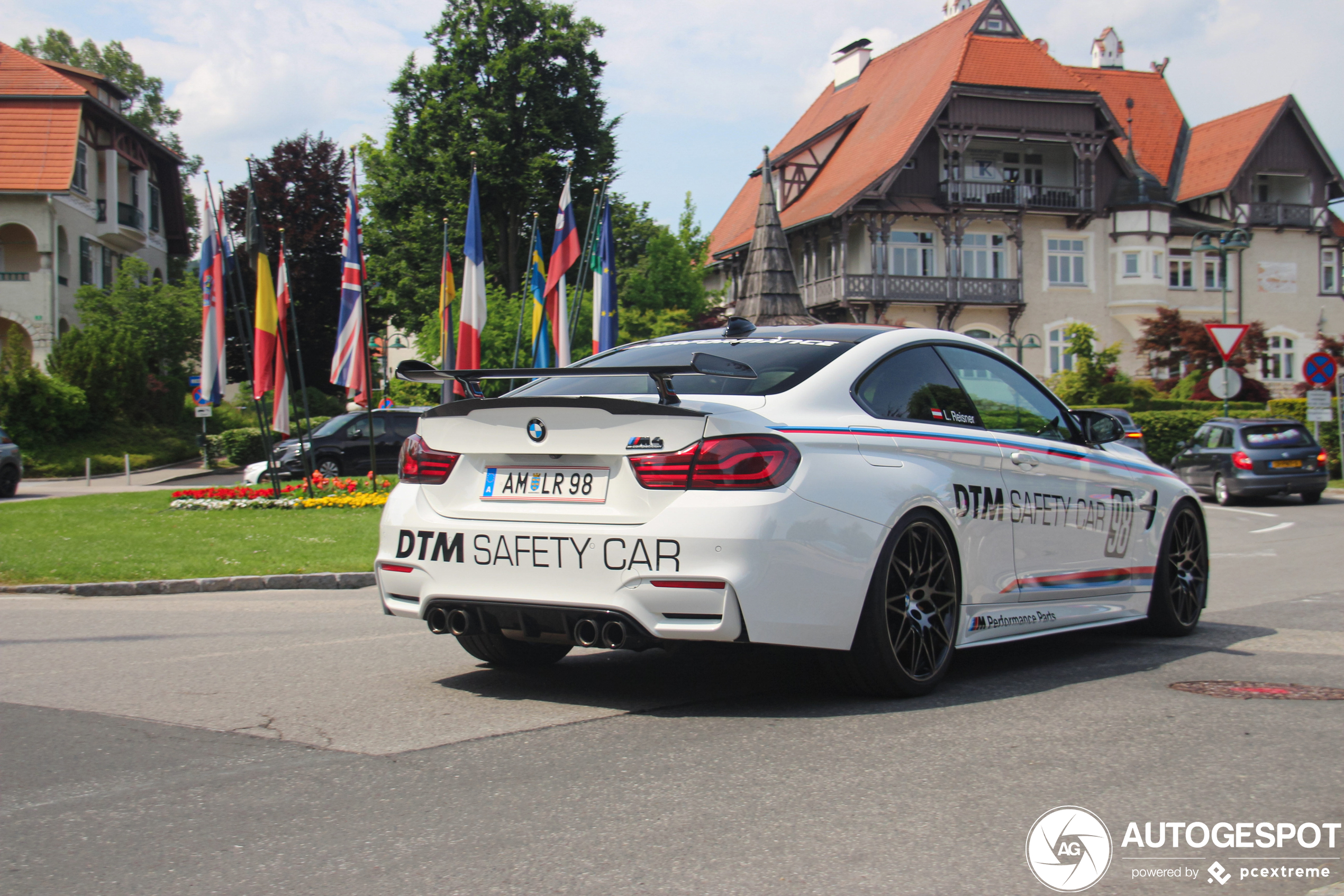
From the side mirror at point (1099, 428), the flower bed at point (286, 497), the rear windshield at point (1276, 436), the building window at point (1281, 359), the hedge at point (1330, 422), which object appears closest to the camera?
the side mirror at point (1099, 428)

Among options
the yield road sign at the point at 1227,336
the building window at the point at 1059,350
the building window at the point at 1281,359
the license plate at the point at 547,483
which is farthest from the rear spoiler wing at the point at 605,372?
the building window at the point at 1281,359

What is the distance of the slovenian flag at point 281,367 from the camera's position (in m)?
20.2

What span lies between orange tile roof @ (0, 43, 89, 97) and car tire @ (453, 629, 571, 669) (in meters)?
45.6

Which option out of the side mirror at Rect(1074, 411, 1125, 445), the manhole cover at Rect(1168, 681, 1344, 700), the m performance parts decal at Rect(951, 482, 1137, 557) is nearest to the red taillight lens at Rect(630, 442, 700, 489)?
the m performance parts decal at Rect(951, 482, 1137, 557)

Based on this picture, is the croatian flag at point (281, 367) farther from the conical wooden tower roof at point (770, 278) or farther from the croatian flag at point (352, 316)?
the conical wooden tower roof at point (770, 278)

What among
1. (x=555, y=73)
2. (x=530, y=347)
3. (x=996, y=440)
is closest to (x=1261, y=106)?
(x=555, y=73)

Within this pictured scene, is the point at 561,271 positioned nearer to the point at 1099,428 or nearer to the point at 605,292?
the point at 605,292

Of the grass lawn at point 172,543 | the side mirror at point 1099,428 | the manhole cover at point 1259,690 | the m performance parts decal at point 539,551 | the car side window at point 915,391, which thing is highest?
the car side window at point 915,391

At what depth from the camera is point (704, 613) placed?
15.8ft

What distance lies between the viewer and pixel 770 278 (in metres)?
30.1

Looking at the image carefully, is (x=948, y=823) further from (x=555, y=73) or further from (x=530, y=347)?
(x=555, y=73)

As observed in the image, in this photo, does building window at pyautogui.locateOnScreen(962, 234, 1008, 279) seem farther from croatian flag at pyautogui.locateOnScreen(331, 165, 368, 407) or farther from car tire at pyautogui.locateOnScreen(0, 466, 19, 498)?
car tire at pyautogui.locateOnScreen(0, 466, 19, 498)

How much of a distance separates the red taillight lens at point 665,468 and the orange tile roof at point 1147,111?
55939 millimetres

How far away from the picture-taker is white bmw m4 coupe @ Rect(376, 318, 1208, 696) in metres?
4.86
